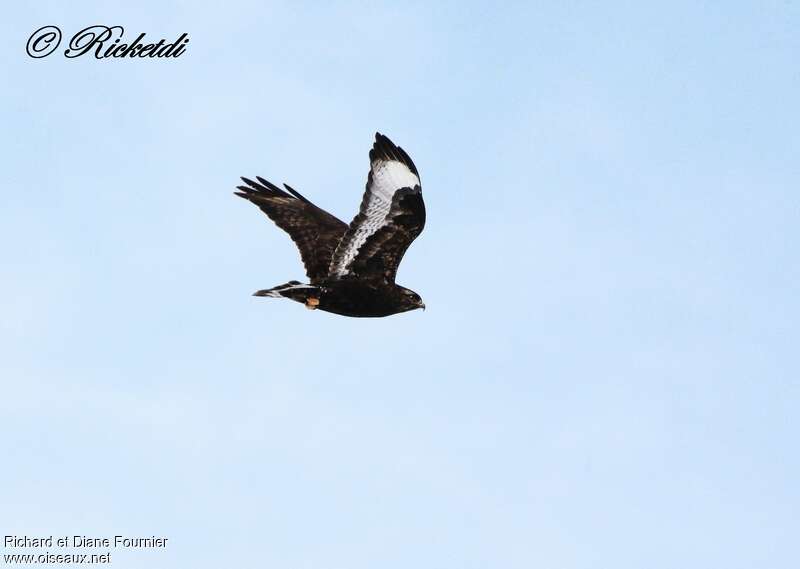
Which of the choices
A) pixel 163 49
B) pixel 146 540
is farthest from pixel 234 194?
pixel 146 540

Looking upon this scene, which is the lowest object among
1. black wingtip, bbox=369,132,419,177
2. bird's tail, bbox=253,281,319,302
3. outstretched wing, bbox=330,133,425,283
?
bird's tail, bbox=253,281,319,302

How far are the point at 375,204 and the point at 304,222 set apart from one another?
275cm

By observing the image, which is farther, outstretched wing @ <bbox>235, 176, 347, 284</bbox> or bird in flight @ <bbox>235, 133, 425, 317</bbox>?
outstretched wing @ <bbox>235, 176, 347, 284</bbox>

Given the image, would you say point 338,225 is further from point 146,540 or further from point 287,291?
point 146,540

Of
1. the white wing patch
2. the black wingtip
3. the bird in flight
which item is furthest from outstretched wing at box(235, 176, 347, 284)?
the black wingtip

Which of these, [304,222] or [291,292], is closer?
[291,292]

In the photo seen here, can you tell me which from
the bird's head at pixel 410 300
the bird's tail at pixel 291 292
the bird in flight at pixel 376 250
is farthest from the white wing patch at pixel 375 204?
the bird's head at pixel 410 300

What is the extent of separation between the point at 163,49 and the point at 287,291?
671cm

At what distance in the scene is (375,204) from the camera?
17750 mm

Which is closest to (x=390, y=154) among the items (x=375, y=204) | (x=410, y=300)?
(x=375, y=204)

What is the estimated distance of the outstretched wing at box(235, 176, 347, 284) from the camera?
63.8 ft

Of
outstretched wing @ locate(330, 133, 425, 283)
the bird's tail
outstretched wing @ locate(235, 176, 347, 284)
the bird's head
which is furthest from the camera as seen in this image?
outstretched wing @ locate(235, 176, 347, 284)

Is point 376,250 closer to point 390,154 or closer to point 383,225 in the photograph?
point 383,225

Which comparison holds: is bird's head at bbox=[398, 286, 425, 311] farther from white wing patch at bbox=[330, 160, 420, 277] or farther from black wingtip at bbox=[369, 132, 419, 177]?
black wingtip at bbox=[369, 132, 419, 177]
